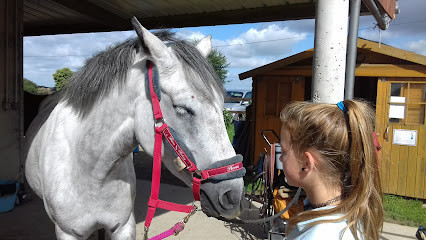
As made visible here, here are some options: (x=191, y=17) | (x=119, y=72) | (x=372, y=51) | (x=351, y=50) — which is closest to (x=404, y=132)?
(x=372, y=51)

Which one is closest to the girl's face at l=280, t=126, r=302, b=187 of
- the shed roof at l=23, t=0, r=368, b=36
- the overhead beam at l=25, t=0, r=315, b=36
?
the shed roof at l=23, t=0, r=368, b=36

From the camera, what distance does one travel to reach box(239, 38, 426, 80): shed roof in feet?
16.3

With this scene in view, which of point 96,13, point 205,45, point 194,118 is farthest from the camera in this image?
point 96,13

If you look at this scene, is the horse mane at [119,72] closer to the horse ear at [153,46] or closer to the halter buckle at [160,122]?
the horse ear at [153,46]

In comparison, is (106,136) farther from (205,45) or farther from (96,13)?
(96,13)

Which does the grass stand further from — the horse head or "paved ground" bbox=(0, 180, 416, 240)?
the horse head

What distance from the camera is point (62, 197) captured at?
179 centimetres

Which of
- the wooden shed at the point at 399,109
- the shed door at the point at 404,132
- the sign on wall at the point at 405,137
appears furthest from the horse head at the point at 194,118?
the sign on wall at the point at 405,137

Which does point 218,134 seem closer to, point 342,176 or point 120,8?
point 342,176

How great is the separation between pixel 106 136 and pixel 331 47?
1.66 meters

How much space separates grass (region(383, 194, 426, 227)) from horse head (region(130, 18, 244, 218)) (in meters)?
4.27

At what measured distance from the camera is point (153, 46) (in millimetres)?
1361

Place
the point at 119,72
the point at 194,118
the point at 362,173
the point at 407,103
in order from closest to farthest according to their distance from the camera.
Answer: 1. the point at 362,173
2. the point at 194,118
3. the point at 119,72
4. the point at 407,103

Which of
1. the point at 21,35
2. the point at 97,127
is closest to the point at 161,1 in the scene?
the point at 21,35
